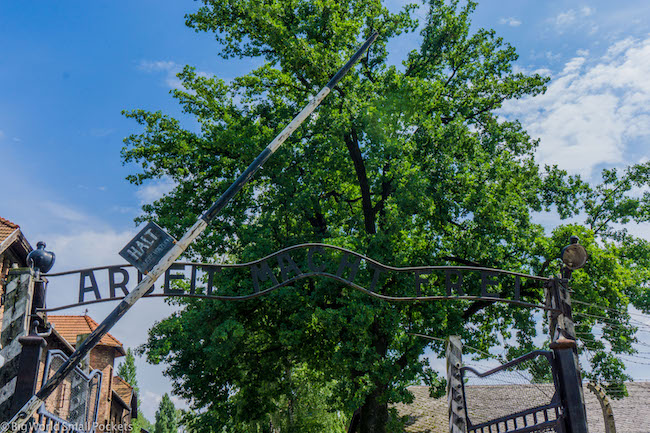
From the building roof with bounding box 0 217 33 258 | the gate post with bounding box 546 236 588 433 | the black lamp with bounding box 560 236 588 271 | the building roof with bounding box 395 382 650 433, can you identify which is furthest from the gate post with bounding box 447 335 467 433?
the building roof with bounding box 395 382 650 433

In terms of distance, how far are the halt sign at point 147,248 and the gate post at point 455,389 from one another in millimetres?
5910

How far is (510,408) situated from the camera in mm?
29219

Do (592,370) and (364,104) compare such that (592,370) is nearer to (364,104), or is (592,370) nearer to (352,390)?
(352,390)

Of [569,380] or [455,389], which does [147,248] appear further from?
[569,380]

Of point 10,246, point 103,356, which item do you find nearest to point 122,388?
point 103,356

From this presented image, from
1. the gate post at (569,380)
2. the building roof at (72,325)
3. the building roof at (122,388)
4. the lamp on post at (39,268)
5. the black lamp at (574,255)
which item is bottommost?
the gate post at (569,380)

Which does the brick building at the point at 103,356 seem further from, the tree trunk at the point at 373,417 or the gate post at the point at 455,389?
the gate post at the point at 455,389

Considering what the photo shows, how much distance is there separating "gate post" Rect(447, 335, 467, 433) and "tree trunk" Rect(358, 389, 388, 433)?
28.8ft

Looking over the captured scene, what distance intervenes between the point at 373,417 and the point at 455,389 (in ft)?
31.2

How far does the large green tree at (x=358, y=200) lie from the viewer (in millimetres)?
18078

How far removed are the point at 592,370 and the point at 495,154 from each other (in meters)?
8.64

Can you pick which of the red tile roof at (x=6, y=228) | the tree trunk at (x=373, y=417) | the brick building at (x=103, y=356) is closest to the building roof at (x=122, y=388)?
the brick building at (x=103, y=356)

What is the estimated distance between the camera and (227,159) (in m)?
20.7

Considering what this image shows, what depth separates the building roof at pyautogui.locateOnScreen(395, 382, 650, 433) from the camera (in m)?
26.5
